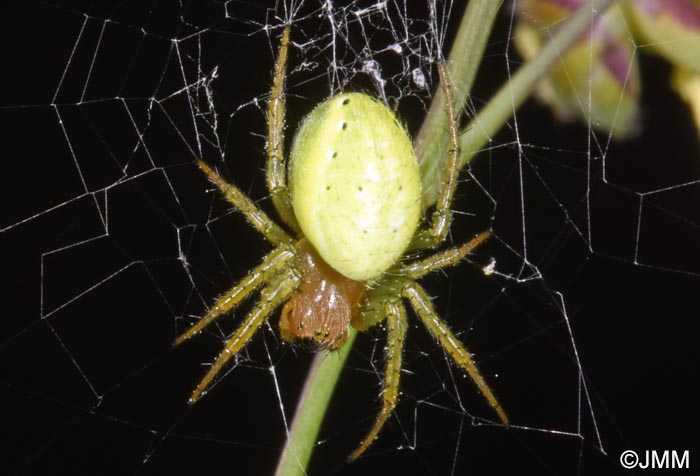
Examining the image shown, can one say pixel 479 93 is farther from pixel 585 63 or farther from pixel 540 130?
pixel 585 63

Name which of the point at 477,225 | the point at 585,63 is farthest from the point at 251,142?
the point at 585,63

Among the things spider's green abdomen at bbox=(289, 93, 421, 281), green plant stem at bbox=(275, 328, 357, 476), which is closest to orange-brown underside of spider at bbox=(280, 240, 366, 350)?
spider's green abdomen at bbox=(289, 93, 421, 281)

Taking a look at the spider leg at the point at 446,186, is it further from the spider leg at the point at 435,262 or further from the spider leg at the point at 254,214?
the spider leg at the point at 254,214

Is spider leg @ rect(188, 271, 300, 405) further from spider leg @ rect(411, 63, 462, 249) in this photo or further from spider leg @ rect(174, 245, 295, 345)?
spider leg @ rect(411, 63, 462, 249)

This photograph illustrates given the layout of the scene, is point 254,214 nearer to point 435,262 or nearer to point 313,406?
point 435,262
